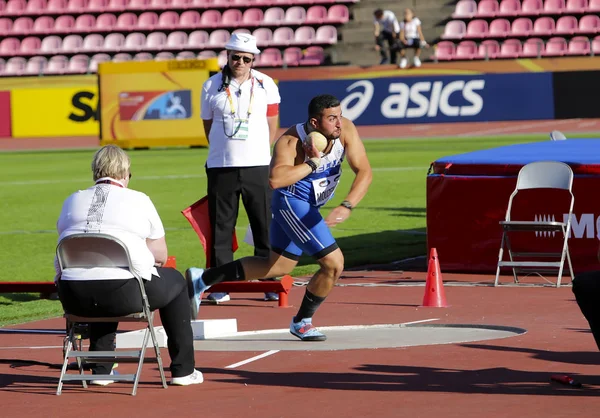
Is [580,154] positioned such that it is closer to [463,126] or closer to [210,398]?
[210,398]

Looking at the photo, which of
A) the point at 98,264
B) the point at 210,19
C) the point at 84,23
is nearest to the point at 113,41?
the point at 84,23

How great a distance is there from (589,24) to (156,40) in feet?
43.7

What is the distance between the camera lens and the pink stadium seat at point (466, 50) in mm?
35250

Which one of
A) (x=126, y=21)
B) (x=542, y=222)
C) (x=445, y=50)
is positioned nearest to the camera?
(x=542, y=222)

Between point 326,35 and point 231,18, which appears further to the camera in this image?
point 231,18

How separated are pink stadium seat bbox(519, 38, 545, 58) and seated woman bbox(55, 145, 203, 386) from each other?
91.2ft

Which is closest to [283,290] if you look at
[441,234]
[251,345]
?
[251,345]

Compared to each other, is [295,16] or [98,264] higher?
Result: [295,16]

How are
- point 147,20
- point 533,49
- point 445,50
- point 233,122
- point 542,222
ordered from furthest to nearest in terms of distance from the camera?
point 147,20, point 445,50, point 533,49, point 542,222, point 233,122

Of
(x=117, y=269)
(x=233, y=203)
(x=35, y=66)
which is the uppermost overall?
(x=117, y=269)

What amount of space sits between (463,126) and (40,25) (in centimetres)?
1582

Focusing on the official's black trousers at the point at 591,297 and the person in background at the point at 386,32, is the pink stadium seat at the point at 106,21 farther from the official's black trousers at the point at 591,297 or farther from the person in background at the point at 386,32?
the official's black trousers at the point at 591,297

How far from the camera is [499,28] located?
3709 cm

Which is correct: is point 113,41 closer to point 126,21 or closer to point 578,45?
point 126,21
